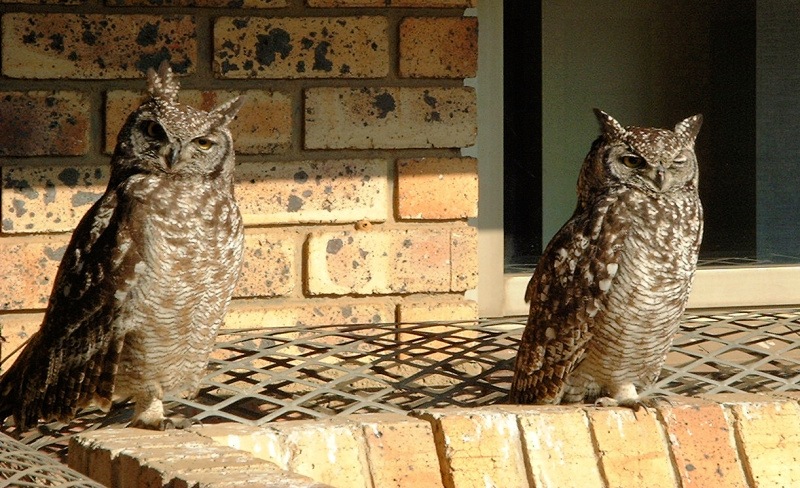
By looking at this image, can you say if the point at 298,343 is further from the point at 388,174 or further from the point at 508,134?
the point at 508,134

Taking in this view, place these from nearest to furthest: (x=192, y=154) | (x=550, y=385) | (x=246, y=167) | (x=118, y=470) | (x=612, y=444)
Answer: (x=118, y=470) < (x=612, y=444) < (x=192, y=154) < (x=550, y=385) < (x=246, y=167)

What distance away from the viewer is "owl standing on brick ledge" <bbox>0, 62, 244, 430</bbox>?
7.29 feet

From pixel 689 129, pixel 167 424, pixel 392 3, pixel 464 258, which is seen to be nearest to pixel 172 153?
pixel 167 424

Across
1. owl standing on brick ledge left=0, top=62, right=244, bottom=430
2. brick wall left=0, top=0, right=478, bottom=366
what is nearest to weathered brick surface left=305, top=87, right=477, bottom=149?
brick wall left=0, top=0, right=478, bottom=366

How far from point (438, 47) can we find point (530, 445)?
4.09ft

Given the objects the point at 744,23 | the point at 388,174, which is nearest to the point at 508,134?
the point at 388,174

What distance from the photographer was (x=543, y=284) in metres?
2.53

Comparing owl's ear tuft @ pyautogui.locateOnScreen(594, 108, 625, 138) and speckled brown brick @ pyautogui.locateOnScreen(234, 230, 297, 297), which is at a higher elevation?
owl's ear tuft @ pyautogui.locateOnScreen(594, 108, 625, 138)

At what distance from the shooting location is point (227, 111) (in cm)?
231

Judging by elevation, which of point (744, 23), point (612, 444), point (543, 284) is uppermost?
point (744, 23)

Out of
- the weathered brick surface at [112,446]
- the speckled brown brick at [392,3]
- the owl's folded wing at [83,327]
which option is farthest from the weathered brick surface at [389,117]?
the weathered brick surface at [112,446]

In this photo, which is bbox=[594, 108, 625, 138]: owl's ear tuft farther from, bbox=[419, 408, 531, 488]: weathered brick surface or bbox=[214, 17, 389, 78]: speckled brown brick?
bbox=[419, 408, 531, 488]: weathered brick surface

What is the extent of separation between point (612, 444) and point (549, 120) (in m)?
1.50

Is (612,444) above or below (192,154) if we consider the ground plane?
below
